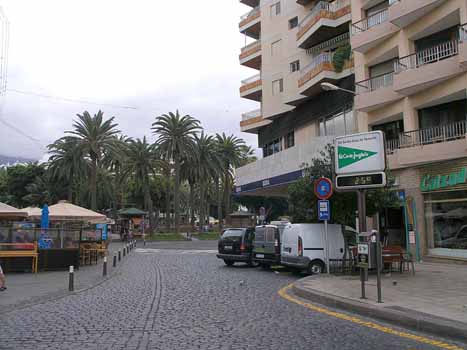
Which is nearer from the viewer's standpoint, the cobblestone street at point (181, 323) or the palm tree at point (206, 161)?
the cobblestone street at point (181, 323)

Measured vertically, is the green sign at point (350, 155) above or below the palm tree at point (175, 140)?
below

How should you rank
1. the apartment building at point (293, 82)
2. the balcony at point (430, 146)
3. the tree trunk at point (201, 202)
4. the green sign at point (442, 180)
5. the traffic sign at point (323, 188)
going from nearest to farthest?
the traffic sign at point (323, 188), the green sign at point (442, 180), the balcony at point (430, 146), the apartment building at point (293, 82), the tree trunk at point (201, 202)

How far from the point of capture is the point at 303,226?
51.8ft

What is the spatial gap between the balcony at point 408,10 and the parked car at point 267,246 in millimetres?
11115

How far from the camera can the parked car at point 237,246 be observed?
19.8 metres

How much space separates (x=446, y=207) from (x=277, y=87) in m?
19.6

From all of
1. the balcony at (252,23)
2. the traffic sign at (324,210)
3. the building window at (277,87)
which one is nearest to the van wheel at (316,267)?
the traffic sign at (324,210)

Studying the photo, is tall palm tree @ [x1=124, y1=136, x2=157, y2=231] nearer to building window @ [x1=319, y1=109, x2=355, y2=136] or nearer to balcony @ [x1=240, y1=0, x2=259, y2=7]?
balcony @ [x1=240, y1=0, x2=259, y2=7]

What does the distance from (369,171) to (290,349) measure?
4981 millimetres

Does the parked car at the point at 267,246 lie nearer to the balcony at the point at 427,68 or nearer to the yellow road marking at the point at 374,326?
the yellow road marking at the point at 374,326

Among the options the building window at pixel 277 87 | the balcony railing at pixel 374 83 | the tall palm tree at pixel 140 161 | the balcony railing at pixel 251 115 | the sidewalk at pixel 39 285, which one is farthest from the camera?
the tall palm tree at pixel 140 161

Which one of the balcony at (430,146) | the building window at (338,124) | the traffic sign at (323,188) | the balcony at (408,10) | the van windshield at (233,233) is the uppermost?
the balcony at (408,10)

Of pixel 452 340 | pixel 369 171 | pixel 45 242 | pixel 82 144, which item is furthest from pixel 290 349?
pixel 82 144

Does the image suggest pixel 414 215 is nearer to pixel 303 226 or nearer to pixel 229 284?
pixel 303 226
